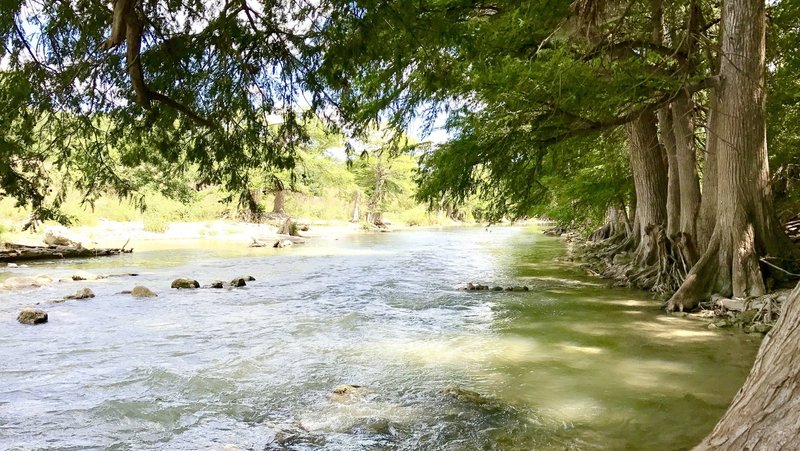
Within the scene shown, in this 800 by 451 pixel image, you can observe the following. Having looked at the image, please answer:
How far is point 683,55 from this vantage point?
1040 cm

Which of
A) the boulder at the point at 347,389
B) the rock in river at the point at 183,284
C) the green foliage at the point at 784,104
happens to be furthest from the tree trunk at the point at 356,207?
the boulder at the point at 347,389

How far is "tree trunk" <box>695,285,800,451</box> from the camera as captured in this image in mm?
2059

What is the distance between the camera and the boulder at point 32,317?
8891 millimetres

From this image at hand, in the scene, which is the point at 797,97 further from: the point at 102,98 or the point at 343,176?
the point at 343,176

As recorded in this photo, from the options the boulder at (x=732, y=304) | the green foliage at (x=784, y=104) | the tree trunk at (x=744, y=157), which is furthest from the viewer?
the green foliage at (x=784, y=104)

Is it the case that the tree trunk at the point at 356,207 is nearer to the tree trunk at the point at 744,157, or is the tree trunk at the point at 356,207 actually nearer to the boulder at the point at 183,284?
the boulder at the point at 183,284

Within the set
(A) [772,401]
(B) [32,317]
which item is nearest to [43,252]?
(B) [32,317]

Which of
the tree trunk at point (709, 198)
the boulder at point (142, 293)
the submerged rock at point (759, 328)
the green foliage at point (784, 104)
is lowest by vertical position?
the boulder at point (142, 293)

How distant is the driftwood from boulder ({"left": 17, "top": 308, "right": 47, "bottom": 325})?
33.2 ft

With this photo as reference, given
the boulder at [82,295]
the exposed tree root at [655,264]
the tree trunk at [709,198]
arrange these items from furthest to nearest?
the boulder at [82,295], the exposed tree root at [655,264], the tree trunk at [709,198]

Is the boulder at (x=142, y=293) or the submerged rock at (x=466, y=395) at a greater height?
the boulder at (x=142, y=293)

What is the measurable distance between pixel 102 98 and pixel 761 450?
530 cm

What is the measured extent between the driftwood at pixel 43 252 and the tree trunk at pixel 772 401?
65.8 ft

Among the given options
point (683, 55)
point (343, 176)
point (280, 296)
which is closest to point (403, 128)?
point (280, 296)
